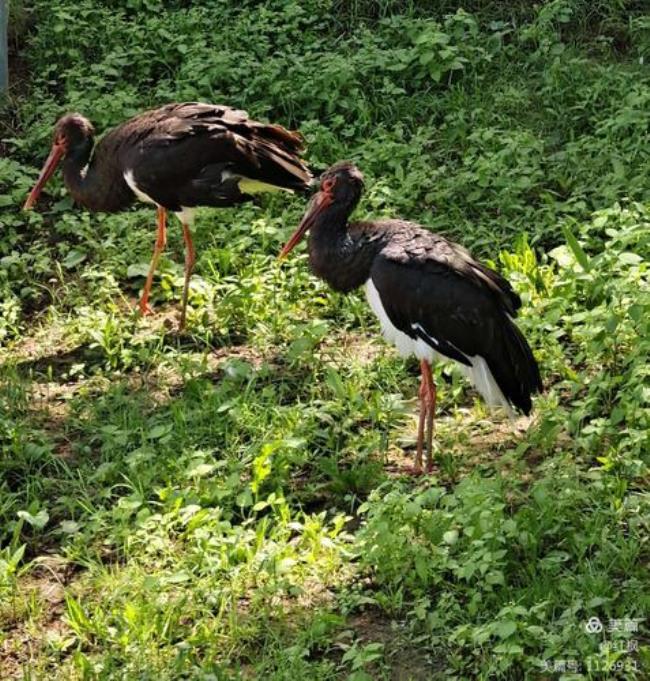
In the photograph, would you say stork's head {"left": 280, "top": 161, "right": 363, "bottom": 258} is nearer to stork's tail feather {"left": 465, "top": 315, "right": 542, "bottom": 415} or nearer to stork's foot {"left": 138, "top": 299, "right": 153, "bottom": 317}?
stork's tail feather {"left": 465, "top": 315, "right": 542, "bottom": 415}

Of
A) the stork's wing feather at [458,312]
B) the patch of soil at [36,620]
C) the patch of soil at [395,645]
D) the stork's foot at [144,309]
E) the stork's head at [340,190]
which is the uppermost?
the stork's head at [340,190]

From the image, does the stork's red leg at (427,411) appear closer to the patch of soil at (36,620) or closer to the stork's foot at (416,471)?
the stork's foot at (416,471)

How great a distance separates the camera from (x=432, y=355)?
5676mm

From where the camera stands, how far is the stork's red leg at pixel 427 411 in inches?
219

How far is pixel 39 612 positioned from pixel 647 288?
10.3 feet

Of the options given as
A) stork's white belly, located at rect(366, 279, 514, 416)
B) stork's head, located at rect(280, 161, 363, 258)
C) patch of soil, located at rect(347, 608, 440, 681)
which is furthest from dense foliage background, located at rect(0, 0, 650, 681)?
stork's head, located at rect(280, 161, 363, 258)

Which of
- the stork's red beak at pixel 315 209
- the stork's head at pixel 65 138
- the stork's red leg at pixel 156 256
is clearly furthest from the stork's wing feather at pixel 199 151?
the stork's red beak at pixel 315 209

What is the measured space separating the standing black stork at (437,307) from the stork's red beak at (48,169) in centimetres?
226

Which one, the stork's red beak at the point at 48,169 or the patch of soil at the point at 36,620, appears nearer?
the patch of soil at the point at 36,620

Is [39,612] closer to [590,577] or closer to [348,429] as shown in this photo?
[348,429]

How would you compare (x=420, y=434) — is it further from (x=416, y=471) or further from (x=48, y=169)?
(x=48, y=169)

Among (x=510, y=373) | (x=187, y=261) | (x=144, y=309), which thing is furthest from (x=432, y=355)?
(x=144, y=309)

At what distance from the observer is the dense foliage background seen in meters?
Result: 4.62

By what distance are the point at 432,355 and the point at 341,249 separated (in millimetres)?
670
